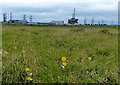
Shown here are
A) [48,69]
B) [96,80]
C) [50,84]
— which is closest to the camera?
[50,84]

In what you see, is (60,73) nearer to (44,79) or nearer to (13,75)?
(44,79)

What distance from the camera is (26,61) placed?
2.49 meters

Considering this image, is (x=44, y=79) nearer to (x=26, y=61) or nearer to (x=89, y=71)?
(x=26, y=61)

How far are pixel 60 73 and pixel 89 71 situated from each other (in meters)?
0.51

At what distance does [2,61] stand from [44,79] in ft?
2.93

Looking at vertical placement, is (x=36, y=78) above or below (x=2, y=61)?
below

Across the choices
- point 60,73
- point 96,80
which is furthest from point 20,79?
point 96,80

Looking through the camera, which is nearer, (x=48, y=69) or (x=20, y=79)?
(x=20, y=79)

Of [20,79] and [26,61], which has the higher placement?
[26,61]

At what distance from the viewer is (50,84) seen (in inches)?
78.2

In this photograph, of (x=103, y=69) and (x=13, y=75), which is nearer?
(x=13, y=75)

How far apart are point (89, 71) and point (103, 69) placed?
0.92ft

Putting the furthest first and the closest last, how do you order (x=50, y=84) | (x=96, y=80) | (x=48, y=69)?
(x=48, y=69)
(x=96, y=80)
(x=50, y=84)

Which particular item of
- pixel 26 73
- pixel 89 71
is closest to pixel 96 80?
pixel 89 71
